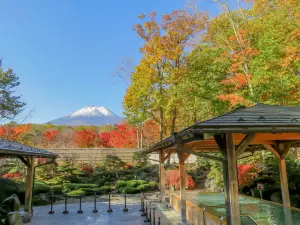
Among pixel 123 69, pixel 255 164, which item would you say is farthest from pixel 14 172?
pixel 255 164

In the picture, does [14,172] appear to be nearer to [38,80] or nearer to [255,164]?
[38,80]

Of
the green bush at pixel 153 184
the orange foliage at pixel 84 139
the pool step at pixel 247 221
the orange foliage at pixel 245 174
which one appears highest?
the orange foliage at pixel 84 139

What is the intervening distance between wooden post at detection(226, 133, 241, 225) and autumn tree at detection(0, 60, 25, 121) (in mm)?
16257

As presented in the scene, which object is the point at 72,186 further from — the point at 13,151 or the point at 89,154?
the point at 13,151

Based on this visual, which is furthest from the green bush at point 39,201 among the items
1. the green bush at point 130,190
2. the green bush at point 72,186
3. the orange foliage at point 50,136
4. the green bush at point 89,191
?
the orange foliage at point 50,136

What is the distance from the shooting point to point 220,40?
583 inches

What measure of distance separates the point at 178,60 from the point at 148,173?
342 inches

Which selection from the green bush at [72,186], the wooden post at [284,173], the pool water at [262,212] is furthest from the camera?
the green bush at [72,186]

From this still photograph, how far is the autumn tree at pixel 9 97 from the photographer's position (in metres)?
15.7

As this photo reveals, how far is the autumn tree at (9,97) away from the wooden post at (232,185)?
53.3 feet

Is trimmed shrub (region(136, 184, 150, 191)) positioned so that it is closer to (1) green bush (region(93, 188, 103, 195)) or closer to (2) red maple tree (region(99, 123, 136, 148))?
(1) green bush (region(93, 188, 103, 195))

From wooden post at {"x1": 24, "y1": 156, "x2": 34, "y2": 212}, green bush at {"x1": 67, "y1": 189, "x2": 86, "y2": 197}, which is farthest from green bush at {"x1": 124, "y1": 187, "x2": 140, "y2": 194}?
wooden post at {"x1": 24, "y1": 156, "x2": 34, "y2": 212}

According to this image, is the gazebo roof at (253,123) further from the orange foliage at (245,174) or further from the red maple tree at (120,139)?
the red maple tree at (120,139)

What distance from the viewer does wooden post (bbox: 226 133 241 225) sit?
12.6ft
